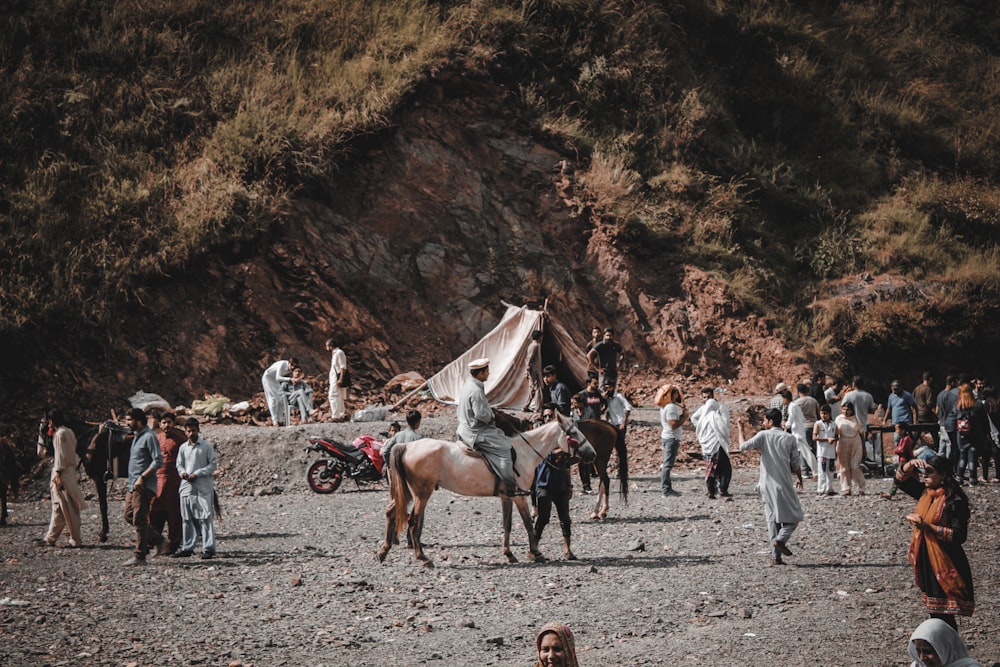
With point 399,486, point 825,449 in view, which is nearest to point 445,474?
point 399,486

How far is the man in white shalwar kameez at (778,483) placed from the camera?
10.5m

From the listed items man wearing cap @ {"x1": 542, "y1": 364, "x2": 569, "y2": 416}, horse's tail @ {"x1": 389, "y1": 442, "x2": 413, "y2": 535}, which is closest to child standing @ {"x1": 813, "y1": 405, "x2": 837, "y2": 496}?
man wearing cap @ {"x1": 542, "y1": 364, "x2": 569, "y2": 416}

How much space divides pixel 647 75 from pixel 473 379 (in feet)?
77.4

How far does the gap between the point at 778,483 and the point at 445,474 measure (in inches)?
150

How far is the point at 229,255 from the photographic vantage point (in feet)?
85.5

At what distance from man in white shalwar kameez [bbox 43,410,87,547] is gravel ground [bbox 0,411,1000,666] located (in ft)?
1.39

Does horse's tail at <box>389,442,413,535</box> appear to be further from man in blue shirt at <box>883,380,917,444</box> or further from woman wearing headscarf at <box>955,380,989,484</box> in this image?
man in blue shirt at <box>883,380,917,444</box>

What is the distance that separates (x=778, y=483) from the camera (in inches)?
414

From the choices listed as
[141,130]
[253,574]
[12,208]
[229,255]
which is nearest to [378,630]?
[253,574]

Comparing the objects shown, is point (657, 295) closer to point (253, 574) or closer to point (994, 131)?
point (994, 131)

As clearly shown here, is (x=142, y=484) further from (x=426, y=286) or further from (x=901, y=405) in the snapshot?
(x=426, y=286)

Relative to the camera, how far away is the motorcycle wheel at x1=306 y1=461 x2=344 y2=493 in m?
17.5

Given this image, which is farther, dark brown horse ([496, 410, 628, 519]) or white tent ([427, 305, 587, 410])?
white tent ([427, 305, 587, 410])

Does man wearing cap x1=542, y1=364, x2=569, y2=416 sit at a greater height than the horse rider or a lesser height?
greater
